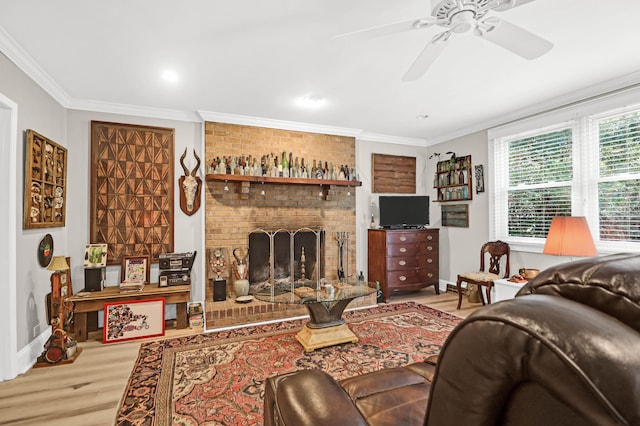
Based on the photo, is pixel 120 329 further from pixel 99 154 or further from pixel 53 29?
pixel 53 29

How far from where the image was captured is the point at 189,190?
4.04 m

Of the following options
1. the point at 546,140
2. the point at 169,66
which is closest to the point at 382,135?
the point at 546,140

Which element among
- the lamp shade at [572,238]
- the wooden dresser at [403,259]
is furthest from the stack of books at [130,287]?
the lamp shade at [572,238]

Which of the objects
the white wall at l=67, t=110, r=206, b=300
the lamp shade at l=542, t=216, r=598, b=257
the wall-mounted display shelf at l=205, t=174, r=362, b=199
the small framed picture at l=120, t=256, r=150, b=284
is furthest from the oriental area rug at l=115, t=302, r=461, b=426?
the wall-mounted display shelf at l=205, t=174, r=362, b=199

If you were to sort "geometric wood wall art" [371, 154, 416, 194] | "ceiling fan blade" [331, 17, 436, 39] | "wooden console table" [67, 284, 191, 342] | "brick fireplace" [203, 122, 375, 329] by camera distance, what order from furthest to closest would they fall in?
"geometric wood wall art" [371, 154, 416, 194] < "brick fireplace" [203, 122, 375, 329] < "wooden console table" [67, 284, 191, 342] < "ceiling fan blade" [331, 17, 436, 39]

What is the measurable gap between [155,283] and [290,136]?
256 cm

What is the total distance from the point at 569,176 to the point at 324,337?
3.22m

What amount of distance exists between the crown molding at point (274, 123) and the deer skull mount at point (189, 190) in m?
0.56

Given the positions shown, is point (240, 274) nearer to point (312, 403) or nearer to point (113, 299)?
point (113, 299)

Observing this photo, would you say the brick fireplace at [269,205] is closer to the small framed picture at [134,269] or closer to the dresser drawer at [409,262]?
the dresser drawer at [409,262]

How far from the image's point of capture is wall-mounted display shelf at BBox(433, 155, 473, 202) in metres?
4.89

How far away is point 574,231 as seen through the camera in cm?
288

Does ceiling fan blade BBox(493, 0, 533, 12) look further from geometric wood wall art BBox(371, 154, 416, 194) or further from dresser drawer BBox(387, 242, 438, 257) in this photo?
geometric wood wall art BBox(371, 154, 416, 194)

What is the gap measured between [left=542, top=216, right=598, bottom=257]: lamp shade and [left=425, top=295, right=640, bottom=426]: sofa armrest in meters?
3.00
